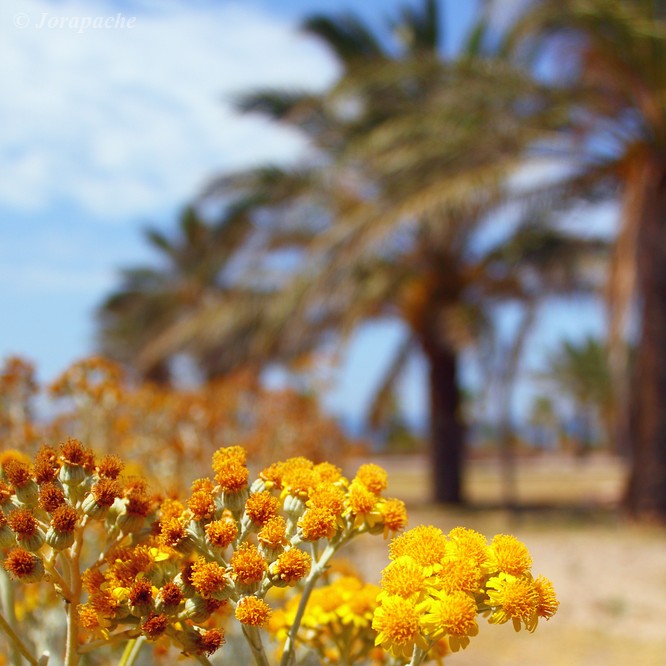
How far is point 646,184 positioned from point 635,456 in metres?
3.40

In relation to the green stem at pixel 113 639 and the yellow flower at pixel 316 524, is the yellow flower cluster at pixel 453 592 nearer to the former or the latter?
the yellow flower at pixel 316 524

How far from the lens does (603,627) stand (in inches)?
253

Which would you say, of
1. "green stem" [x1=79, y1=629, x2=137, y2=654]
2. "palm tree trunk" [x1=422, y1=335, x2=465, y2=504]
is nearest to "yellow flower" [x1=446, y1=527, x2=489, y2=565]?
"green stem" [x1=79, y1=629, x2=137, y2=654]

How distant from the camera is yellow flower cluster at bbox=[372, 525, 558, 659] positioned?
1101mm

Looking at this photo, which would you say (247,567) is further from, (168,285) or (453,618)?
(168,285)

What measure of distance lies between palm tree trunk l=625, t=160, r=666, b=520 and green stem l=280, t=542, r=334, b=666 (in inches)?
343

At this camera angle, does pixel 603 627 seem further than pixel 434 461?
No

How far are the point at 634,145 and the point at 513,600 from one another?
958 cm

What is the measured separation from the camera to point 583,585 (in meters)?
7.70

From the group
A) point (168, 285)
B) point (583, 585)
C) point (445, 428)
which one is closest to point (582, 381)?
point (168, 285)

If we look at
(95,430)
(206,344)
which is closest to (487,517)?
(206,344)

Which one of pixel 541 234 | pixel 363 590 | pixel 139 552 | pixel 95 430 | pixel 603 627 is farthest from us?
pixel 541 234

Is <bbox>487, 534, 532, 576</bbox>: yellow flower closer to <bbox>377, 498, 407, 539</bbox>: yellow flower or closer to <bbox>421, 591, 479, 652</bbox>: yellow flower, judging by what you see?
<bbox>421, 591, 479, 652</bbox>: yellow flower

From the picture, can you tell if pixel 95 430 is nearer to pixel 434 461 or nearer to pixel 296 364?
pixel 296 364
